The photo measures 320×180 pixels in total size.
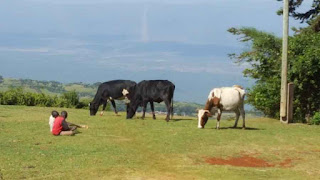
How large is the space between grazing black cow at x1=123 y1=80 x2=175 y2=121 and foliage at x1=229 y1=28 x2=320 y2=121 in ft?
29.8

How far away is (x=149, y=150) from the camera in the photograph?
19.1 metres

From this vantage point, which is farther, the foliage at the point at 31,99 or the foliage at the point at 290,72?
the foliage at the point at 31,99

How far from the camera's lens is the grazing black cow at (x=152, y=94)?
2845cm

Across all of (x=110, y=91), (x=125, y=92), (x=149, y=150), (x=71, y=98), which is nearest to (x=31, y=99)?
(x=71, y=98)

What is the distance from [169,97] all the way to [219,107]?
4.45 meters

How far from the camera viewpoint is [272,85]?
115 ft

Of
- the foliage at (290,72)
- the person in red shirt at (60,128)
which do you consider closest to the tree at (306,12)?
the foliage at (290,72)

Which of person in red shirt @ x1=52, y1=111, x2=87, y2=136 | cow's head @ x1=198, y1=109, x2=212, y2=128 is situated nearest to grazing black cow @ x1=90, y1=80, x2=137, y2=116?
cow's head @ x1=198, y1=109, x2=212, y2=128

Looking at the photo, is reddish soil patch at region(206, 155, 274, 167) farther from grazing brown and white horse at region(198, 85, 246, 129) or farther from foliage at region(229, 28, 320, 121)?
foliage at region(229, 28, 320, 121)

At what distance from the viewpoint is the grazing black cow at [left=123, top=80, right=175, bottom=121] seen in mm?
28453

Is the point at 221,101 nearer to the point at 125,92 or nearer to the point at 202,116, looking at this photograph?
the point at 202,116

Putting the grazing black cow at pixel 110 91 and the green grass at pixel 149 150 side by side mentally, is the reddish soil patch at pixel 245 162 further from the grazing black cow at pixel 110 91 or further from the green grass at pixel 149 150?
the grazing black cow at pixel 110 91

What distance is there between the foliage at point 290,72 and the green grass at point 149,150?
21.3 feet

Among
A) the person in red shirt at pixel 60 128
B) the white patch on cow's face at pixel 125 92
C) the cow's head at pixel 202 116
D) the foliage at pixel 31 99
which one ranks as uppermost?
the white patch on cow's face at pixel 125 92
